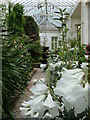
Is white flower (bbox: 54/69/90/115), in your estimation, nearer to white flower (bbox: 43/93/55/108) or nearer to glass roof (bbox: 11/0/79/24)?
white flower (bbox: 43/93/55/108)

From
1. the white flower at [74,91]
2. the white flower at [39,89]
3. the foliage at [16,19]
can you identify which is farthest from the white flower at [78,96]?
the foliage at [16,19]

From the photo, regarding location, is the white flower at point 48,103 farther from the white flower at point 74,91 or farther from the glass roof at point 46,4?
the glass roof at point 46,4

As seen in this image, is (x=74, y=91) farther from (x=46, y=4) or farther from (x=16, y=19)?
(x=46, y=4)

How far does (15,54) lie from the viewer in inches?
114

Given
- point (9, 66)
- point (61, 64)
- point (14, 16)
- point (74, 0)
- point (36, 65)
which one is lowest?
point (36, 65)

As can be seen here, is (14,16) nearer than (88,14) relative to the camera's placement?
Yes

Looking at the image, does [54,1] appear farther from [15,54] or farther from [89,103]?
[89,103]

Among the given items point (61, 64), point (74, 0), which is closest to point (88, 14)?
point (74, 0)

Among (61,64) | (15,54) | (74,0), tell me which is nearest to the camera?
(61,64)

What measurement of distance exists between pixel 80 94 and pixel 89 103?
0.10 ft

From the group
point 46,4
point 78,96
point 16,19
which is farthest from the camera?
point 46,4

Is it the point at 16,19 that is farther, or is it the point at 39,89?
the point at 16,19

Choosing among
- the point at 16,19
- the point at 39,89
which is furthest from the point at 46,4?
the point at 39,89

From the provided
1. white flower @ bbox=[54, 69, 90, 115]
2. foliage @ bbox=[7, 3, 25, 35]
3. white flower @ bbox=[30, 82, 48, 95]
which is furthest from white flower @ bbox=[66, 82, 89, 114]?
foliage @ bbox=[7, 3, 25, 35]
